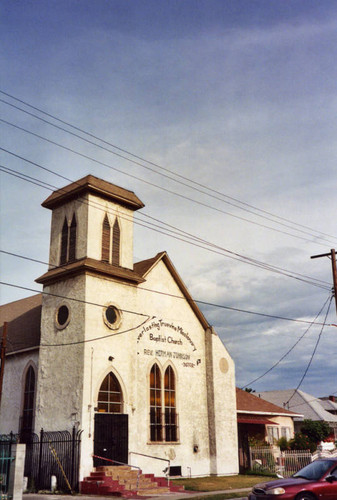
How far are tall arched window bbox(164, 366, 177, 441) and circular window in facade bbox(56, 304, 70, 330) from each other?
6.09 meters

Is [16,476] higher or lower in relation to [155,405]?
lower

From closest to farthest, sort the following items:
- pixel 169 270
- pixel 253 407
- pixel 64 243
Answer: pixel 64 243, pixel 169 270, pixel 253 407

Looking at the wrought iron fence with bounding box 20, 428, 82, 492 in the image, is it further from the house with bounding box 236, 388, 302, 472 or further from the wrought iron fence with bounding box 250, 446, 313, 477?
the house with bounding box 236, 388, 302, 472

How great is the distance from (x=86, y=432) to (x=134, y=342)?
16.7ft

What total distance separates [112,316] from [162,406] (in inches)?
208

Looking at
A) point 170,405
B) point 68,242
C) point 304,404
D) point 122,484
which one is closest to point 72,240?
point 68,242

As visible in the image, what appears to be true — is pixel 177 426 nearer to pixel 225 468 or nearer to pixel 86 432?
pixel 225 468

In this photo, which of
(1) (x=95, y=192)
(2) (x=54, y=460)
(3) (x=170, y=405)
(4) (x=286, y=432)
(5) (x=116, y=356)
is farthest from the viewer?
(4) (x=286, y=432)

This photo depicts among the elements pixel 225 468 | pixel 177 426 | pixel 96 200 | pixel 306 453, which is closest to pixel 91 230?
pixel 96 200

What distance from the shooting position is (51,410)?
23.7 m

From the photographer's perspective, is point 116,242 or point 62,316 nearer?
point 62,316

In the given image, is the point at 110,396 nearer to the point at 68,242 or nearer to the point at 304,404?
the point at 68,242

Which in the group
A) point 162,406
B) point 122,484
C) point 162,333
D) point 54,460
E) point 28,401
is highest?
point 162,333

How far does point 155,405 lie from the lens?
86.2ft
